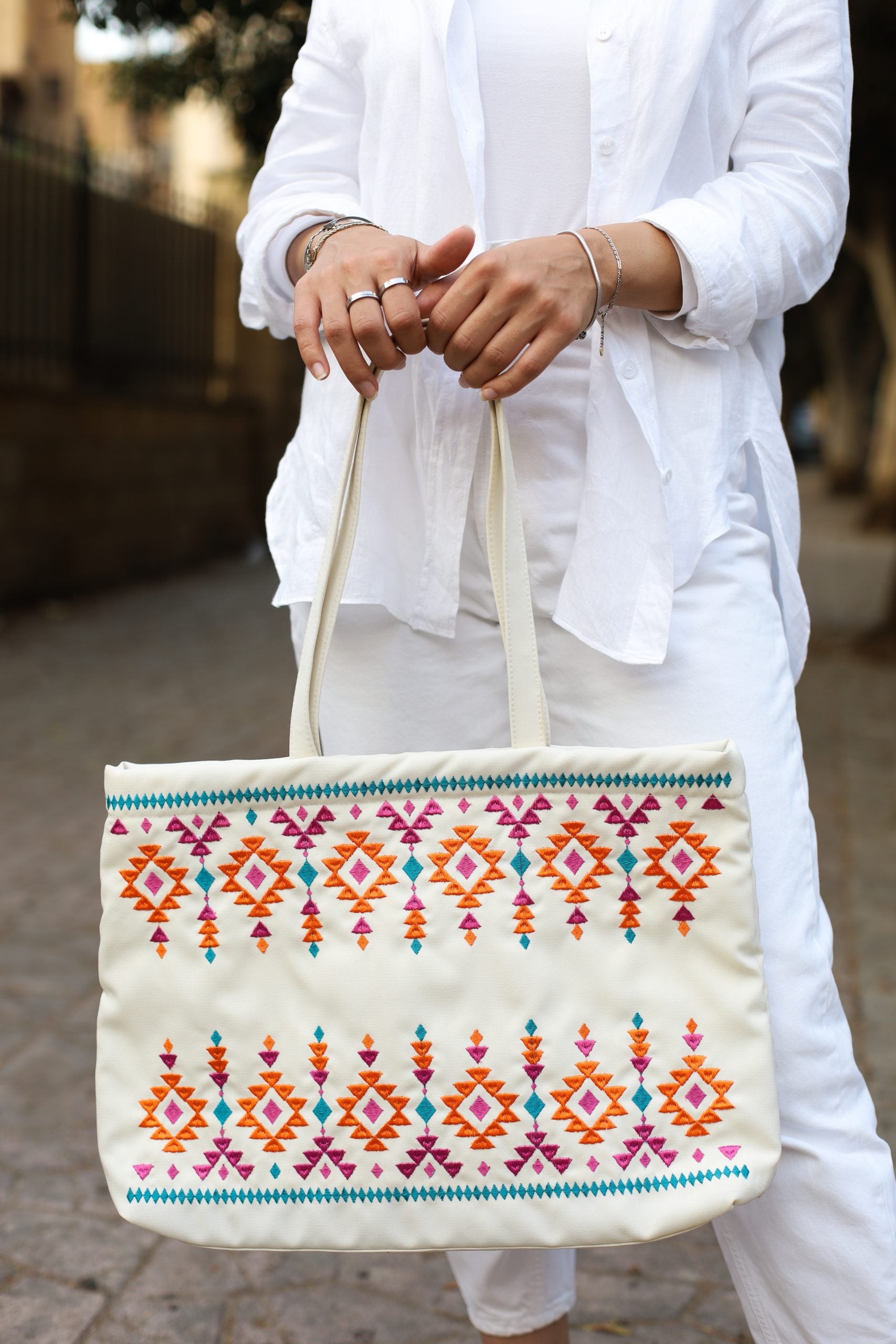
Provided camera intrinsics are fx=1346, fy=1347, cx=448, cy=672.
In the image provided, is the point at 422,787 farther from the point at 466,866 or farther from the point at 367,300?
the point at 367,300

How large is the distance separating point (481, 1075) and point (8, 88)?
24164 millimetres

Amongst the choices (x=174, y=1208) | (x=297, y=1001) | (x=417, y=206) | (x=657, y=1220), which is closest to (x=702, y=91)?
(x=417, y=206)

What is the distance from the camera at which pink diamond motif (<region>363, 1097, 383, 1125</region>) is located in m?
1.26

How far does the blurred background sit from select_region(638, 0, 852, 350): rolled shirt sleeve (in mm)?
1563

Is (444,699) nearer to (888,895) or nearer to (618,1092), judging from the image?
(618,1092)

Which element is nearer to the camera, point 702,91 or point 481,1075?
point 481,1075

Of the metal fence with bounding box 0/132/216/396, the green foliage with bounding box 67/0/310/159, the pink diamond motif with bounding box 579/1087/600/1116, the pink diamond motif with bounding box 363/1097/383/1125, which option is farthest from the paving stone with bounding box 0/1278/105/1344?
the metal fence with bounding box 0/132/216/396

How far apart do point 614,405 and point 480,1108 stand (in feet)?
2.29

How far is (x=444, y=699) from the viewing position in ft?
4.87

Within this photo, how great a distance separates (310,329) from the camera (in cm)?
132

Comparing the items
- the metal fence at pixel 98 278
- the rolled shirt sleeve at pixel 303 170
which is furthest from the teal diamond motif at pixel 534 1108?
the metal fence at pixel 98 278

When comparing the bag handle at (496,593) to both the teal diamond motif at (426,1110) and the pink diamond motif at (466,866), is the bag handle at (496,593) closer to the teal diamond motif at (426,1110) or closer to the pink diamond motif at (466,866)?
the pink diamond motif at (466,866)

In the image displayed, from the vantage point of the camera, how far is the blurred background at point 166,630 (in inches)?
86.4

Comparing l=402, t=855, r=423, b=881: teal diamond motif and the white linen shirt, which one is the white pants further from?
l=402, t=855, r=423, b=881: teal diamond motif
